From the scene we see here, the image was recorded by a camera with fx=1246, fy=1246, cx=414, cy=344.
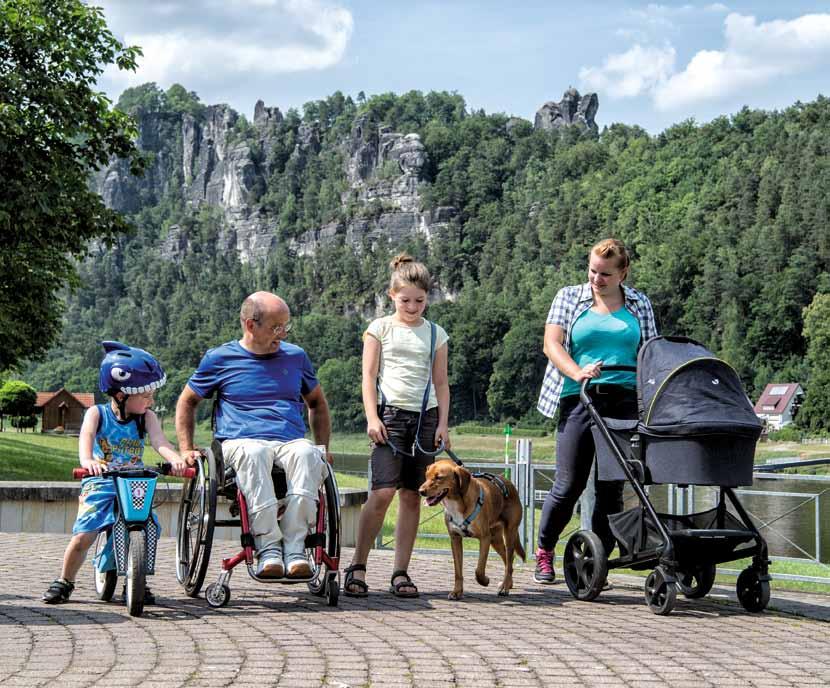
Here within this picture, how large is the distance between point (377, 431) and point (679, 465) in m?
1.61

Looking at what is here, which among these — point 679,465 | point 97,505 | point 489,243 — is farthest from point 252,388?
point 489,243

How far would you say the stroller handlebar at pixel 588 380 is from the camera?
6490 mm

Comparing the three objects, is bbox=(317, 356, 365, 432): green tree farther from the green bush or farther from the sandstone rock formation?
the sandstone rock formation

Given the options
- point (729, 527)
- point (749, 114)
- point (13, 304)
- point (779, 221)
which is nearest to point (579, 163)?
point (749, 114)

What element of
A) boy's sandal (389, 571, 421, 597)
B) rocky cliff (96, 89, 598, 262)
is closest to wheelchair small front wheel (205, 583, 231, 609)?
boy's sandal (389, 571, 421, 597)

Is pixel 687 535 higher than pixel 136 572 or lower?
higher

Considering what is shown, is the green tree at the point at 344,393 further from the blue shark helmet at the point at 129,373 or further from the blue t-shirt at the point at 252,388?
the blue shark helmet at the point at 129,373

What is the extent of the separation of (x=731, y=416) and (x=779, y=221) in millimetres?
108004

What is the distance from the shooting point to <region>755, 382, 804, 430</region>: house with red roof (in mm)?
91000

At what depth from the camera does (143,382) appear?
20.2ft

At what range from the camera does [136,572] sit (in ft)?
18.6

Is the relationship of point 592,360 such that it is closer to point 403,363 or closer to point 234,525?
point 403,363

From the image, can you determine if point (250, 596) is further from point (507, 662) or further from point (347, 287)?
point (347, 287)

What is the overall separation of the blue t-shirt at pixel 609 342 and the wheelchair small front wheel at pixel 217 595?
2208mm
